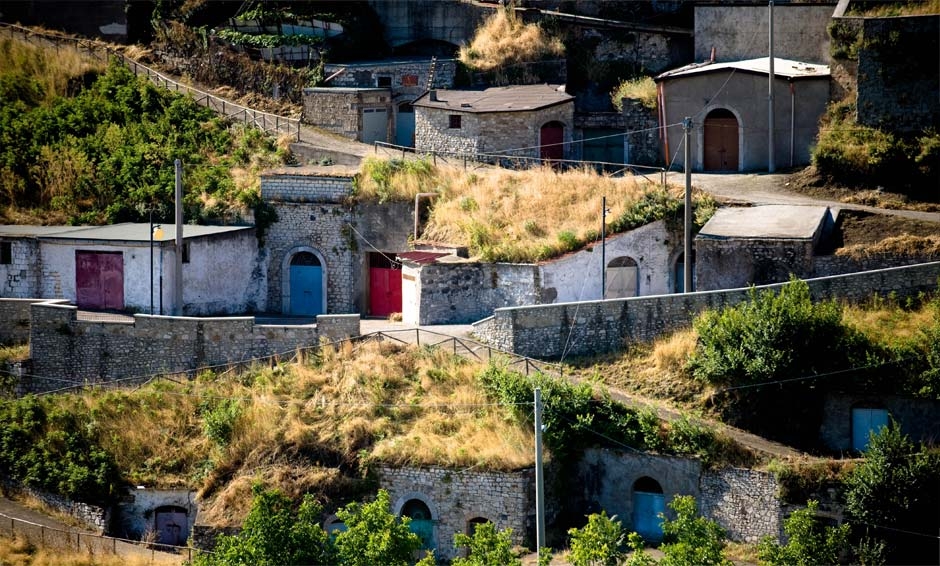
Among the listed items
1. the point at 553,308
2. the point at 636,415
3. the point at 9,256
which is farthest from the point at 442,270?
the point at 9,256

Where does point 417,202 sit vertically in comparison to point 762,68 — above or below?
below

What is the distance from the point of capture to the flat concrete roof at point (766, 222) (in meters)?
40.3

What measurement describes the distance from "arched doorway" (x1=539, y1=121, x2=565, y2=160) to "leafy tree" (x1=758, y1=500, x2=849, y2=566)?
14859mm

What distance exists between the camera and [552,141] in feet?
155

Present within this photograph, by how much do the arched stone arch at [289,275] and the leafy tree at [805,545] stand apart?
47.6ft

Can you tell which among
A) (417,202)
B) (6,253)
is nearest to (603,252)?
Result: (417,202)

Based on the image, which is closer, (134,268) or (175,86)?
(134,268)

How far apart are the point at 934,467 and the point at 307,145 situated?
18689 millimetres

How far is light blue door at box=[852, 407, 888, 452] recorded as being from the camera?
36906mm

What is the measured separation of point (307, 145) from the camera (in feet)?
156

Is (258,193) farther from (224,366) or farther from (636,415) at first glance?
(636,415)

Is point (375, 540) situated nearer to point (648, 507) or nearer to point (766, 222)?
point (648, 507)

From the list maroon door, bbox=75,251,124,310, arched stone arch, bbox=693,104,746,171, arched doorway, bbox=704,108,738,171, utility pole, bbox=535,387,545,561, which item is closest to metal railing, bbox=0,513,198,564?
utility pole, bbox=535,387,545,561

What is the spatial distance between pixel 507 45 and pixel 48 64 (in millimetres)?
11864
